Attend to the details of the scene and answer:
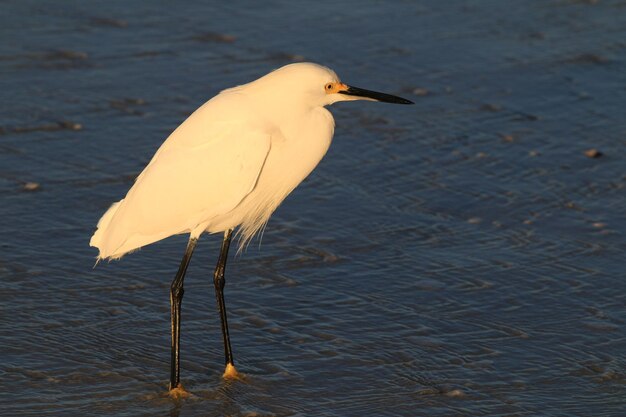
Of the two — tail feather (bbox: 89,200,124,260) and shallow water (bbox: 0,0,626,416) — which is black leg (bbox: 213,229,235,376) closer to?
shallow water (bbox: 0,0,626,416)

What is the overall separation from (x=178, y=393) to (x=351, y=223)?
6.73ft

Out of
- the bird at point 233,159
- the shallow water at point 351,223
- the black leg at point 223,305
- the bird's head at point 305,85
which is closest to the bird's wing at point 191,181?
the bird at point 233,159

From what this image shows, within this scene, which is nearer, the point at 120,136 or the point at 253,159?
the point at 253,159

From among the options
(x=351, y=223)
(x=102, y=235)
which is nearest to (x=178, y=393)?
(x=102, y=235)

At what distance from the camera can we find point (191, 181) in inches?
207

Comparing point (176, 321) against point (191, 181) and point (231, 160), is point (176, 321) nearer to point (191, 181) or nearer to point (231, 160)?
point (191, 181)

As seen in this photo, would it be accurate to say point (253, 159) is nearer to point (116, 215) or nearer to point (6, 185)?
point (116, 215)

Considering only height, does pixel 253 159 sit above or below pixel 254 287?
above

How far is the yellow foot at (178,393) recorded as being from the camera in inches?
208

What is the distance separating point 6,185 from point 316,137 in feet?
9.02

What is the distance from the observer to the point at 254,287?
629 cm

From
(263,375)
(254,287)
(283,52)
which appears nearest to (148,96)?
(283,52)

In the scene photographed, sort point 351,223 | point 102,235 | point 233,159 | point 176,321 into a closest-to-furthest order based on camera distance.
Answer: point 233,159 → point 176,321 → point 102,235 → point 351,223

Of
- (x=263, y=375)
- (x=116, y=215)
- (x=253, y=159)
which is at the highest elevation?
(x=253, y=159)
